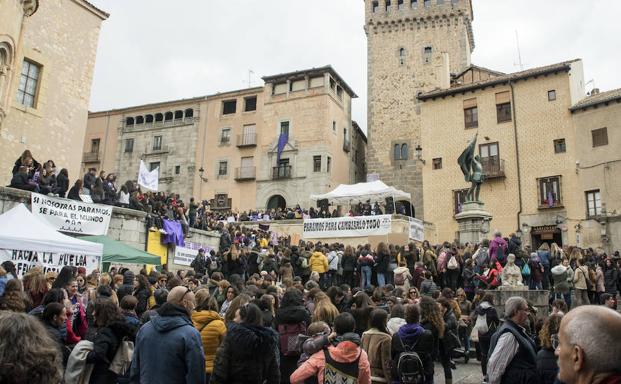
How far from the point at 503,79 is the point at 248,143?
1932cm

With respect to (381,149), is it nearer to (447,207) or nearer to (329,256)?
(447,207)

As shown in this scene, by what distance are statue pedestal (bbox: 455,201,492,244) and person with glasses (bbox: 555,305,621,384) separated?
1612cm

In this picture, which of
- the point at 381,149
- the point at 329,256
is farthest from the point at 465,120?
the point at 329,256

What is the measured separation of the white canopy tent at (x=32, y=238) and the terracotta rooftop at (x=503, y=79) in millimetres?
26064

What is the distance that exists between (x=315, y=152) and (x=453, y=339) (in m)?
29.8

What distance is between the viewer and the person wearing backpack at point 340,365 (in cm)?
453

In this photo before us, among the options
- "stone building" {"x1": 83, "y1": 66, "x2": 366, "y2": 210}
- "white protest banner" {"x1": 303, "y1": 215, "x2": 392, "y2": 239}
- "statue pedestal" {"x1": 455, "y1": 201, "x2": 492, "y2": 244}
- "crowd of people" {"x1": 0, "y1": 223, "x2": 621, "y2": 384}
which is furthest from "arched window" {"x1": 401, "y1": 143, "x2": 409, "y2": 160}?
"crowd of people" {"x1": 0, "y1": 223, "x2": 621, "y2": 384}

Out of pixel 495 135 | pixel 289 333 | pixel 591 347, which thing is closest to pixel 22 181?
pixel 289 333

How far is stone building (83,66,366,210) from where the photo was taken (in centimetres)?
3703

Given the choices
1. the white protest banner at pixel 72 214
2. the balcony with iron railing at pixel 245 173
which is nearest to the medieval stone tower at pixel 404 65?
the balcony with iron railing at pixel 245 173

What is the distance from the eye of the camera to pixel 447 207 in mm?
31000

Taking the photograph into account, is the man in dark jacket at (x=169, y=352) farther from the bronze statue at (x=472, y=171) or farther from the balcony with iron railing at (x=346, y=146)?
the balcony with iron railing at (x=346, y=146)

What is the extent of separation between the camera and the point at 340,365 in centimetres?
455

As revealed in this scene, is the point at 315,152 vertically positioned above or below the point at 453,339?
above
